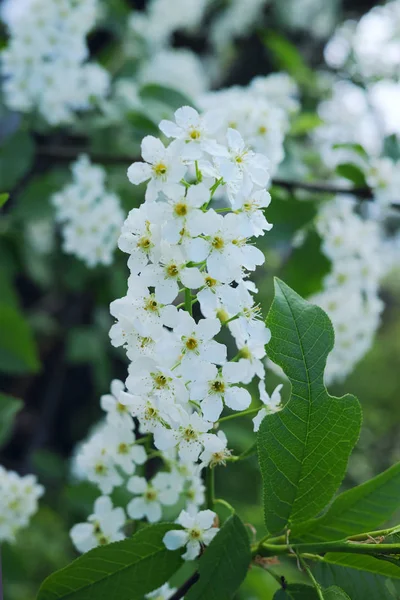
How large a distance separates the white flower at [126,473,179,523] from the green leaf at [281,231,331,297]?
0.89 m

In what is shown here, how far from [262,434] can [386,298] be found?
20.7 ft

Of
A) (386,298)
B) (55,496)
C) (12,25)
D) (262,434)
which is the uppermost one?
(386,298)

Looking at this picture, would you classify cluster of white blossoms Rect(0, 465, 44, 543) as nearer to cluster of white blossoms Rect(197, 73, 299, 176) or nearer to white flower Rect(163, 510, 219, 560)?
white flower Rect(163, 510, 219, 560)

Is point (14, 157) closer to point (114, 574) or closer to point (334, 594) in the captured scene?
point (114, 574)

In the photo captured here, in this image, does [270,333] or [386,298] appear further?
[386,298]

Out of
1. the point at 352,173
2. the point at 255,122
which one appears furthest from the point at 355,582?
the point at 352,173

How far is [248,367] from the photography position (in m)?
0.75

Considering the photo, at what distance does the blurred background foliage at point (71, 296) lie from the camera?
1.74 m

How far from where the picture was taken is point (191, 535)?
764mm

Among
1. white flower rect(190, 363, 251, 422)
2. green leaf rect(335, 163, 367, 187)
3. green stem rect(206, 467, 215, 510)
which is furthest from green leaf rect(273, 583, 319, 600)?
green leaf rect(335, 163, 367, 187)

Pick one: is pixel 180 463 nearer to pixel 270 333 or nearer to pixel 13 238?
pixel 270 333

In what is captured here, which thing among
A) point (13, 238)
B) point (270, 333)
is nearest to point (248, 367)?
point (270, 333)

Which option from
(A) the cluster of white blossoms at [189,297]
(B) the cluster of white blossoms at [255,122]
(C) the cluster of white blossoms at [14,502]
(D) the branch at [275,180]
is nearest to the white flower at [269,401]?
(A) the cluster of white blossoms at [189,297]

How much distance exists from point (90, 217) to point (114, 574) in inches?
43.4
